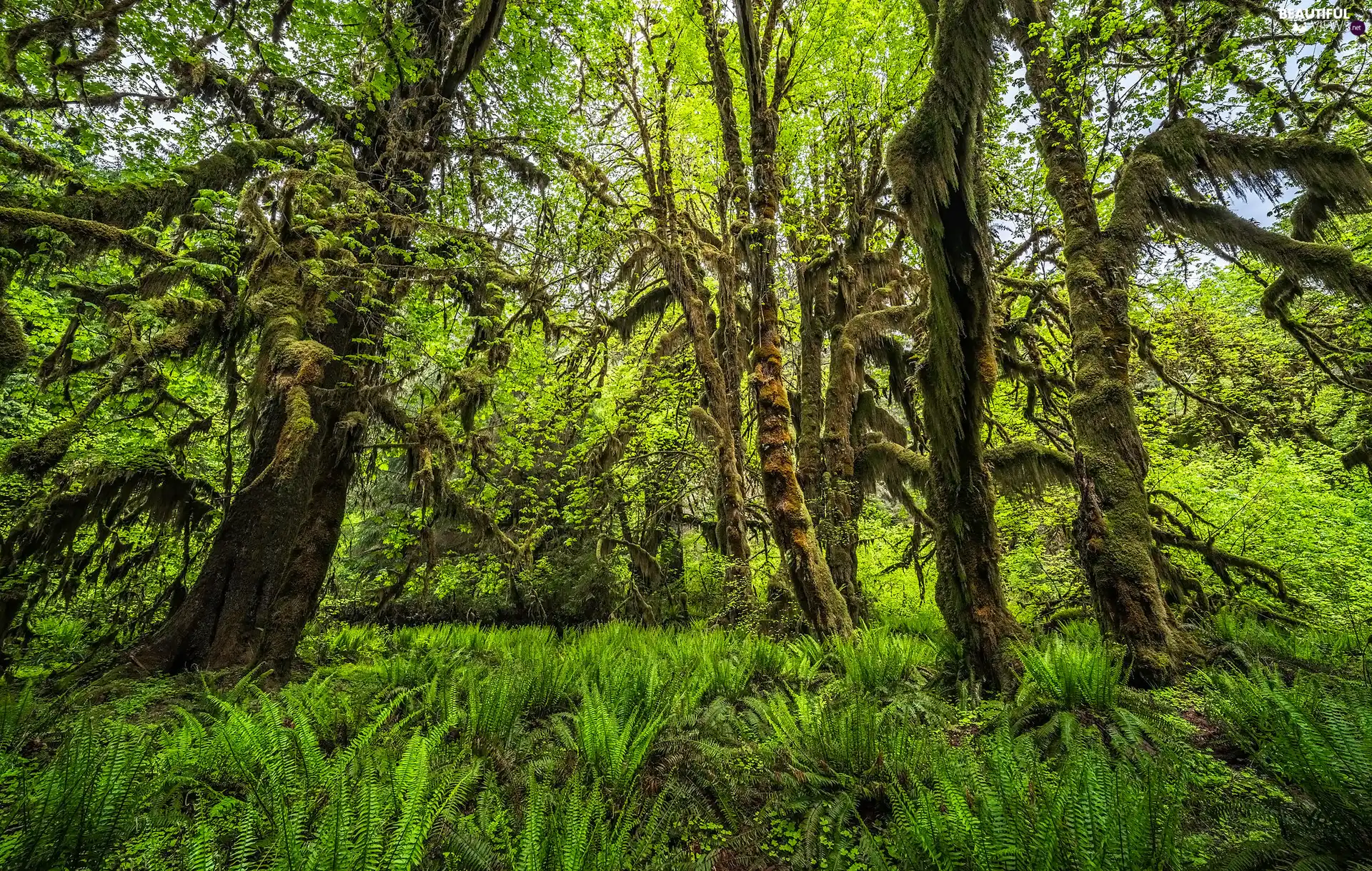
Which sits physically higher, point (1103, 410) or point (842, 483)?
point (1103, 410)

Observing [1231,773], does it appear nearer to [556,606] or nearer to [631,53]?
[556,606]

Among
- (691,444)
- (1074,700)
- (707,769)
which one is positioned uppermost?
(691,444)

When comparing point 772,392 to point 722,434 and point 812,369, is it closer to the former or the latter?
point 722,434

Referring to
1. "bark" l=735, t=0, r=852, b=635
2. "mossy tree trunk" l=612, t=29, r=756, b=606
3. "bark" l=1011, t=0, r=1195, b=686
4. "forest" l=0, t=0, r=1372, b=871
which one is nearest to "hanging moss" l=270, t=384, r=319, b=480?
"forest" l=0, t=0, r=1372, b=871

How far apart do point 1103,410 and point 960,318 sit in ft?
6.23

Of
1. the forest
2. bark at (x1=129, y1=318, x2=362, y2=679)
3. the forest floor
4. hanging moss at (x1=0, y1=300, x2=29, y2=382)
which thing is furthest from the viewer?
bark at (x1=129, y1=318, x2=362, y2=679)

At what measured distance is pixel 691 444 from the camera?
990cm

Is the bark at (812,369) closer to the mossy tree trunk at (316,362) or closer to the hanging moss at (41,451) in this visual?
the mossy tree trunk at (316,362)

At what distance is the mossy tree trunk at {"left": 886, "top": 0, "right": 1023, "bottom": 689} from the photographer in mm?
3777

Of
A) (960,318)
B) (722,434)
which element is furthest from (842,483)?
(960,318)

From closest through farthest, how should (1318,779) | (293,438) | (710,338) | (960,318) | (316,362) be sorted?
1. (1318,779)
2. (293,438)
3. (316,362)
4. (960,318)
5. (710,338)

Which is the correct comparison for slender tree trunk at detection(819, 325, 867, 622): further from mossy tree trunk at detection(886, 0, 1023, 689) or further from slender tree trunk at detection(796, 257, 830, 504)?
mossy tree trunk at detection(886, 0, 1023, 689)

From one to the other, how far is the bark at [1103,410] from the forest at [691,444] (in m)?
0.04

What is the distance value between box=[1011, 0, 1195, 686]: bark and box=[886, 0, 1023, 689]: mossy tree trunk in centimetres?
66
